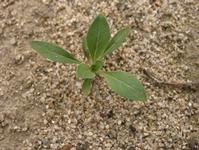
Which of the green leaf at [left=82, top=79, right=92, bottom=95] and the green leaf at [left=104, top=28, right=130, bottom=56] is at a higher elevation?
the green leaf at [left=104, top=28, right=130, bottom=56]

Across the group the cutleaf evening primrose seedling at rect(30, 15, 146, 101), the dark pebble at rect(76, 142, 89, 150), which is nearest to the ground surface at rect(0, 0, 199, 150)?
the dark pebble at rect(76, 142, 89, 150)

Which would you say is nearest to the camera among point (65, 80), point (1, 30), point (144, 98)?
point (144, 98)

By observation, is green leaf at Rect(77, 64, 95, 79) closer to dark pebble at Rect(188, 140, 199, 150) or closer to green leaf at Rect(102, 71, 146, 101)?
green leaf at Rect(102, 71, 146, 101)

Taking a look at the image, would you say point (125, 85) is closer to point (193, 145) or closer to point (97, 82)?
point (97, 82)

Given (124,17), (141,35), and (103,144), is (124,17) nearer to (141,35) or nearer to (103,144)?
(141,35)

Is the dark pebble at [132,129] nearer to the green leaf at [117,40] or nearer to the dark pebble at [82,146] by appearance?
the dark pebble at [82,146]

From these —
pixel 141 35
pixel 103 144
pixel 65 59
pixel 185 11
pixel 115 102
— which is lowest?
pixel 103 144

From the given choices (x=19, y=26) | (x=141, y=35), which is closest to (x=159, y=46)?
(x=141, y=35)
